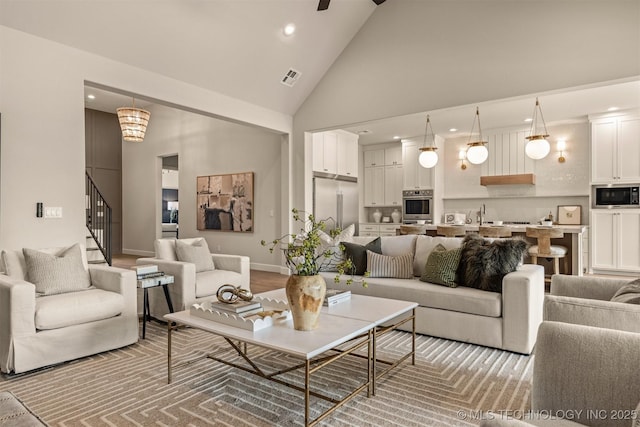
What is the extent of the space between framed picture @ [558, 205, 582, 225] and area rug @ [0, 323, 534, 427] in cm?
504

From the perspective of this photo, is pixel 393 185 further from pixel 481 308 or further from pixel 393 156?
pixel 481 308

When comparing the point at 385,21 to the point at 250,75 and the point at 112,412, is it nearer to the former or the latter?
the point at 250,75

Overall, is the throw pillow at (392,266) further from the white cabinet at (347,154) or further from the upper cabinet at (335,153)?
the white cabinet at (347,154)

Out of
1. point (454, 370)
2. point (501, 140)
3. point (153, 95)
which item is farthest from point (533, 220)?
point (153, 95)

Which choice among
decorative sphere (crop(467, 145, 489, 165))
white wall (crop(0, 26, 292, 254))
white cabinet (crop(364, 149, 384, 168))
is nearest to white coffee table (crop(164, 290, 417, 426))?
white wall (crop(0, 26, 292, 254))

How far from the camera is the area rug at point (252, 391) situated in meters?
2.03

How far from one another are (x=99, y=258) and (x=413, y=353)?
5.17m

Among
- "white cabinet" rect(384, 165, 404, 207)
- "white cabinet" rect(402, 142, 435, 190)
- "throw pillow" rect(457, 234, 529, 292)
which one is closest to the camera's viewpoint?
"throw pillow" rect(457, 234, 529, 292)

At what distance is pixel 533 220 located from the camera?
730cm

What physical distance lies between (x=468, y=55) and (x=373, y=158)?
4.36 meters

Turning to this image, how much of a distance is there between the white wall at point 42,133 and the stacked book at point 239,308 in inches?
91.2

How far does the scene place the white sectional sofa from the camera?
9.48ft

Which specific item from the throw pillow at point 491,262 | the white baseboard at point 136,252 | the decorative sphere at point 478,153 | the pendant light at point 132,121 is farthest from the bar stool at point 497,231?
the white baseboard at point 136,252

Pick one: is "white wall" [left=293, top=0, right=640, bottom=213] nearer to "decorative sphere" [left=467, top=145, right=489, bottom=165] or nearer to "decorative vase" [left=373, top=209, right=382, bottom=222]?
"decorative sphere" [left=467, top=145, right=489, bottom=165]
